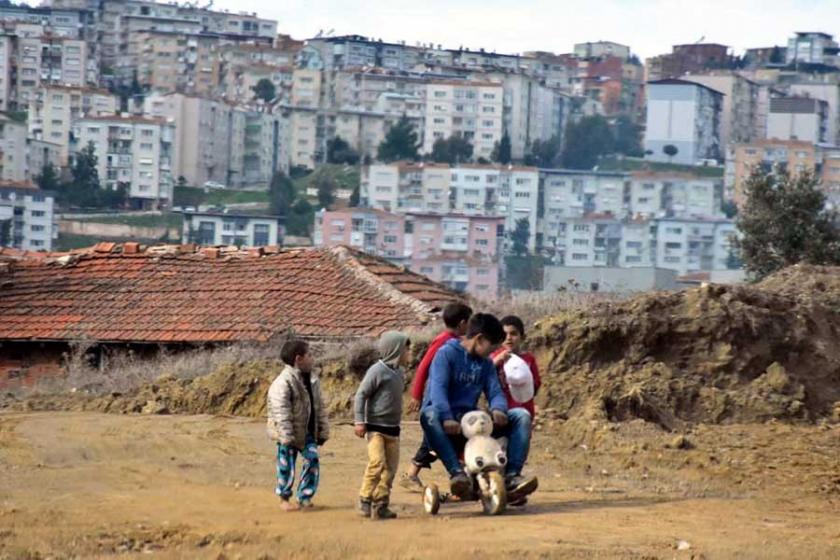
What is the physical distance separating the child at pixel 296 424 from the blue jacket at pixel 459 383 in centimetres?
87

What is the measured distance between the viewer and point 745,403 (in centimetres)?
1889

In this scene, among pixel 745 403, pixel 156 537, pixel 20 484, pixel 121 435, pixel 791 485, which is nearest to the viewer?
pixel 156 537

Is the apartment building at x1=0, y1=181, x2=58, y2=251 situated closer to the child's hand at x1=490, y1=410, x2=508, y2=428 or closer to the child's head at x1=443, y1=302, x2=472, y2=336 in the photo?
the child's head at x1=443, y1=302, x2=472, y2=336

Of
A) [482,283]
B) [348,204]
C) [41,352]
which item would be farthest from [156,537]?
[348,204]

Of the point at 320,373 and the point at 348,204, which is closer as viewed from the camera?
the point at 320,373

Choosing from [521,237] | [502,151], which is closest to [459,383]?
[521,237]

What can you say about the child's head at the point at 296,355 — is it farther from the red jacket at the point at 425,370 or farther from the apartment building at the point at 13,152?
the apartment building at the point at 13,152

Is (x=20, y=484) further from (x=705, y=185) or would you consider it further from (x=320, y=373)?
(x=705, y=185)

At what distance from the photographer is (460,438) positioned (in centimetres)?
1342

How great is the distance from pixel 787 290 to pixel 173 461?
10264 mm

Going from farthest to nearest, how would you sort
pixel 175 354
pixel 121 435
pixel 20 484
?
pixel 175 354, pixel 121 435, pixel 20 484

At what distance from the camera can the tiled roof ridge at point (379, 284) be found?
26688 millimetres

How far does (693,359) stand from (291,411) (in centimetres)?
745

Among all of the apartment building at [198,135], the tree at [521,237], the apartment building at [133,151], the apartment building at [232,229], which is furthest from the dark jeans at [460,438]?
the apartment building at [198,135]
